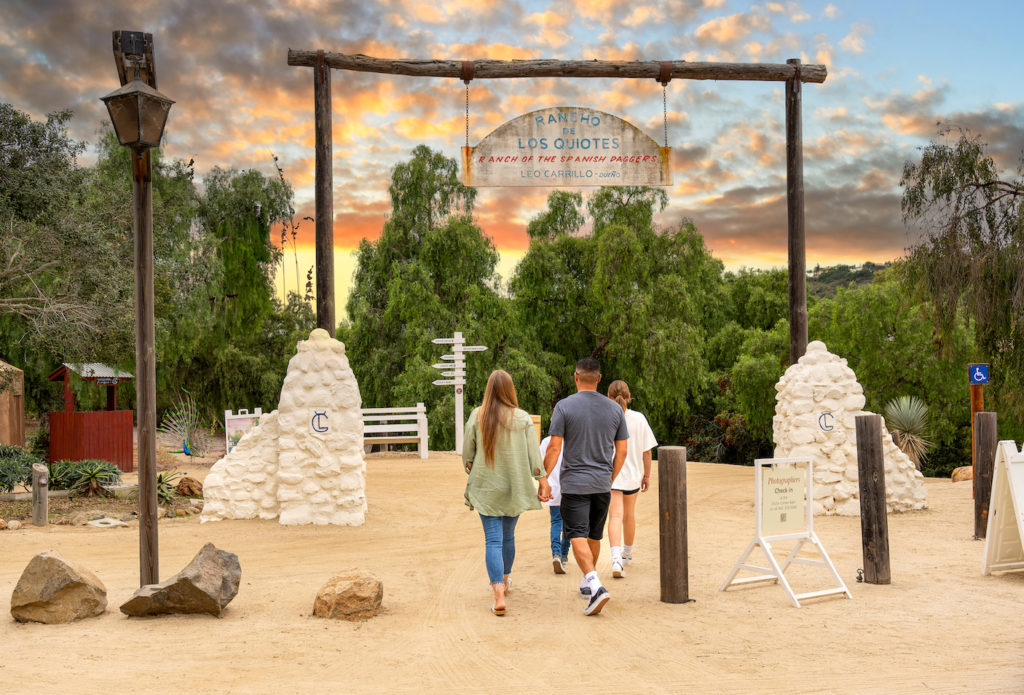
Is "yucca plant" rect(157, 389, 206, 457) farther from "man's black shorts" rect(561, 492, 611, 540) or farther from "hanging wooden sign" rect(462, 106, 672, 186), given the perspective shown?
"man's black shorts" rect(561, 492, 611, 540)

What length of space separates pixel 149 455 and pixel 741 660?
4408 mm

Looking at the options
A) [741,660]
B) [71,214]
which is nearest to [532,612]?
[741,660]

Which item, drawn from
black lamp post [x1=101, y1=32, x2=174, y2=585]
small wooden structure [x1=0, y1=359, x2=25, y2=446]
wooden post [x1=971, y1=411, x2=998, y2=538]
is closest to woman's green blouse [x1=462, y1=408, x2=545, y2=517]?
black lamp post [x1=101, y1=32, x2=174, y2=585]

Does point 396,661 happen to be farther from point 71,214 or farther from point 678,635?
point 71,214

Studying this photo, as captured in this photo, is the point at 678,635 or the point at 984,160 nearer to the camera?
the point at 678,635

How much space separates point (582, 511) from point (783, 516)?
5.59 feet

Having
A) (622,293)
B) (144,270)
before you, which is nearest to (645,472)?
(144,270)

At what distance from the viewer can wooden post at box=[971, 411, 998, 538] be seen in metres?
9.35

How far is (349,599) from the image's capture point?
6.34 meters

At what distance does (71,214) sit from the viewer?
52.6 ft

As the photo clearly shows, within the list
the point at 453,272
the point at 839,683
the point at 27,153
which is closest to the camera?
the point at 839,683

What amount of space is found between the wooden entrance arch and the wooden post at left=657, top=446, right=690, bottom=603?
552 cm

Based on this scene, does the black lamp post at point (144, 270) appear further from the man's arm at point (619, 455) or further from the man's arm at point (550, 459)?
the man's arm at point (619, 455)

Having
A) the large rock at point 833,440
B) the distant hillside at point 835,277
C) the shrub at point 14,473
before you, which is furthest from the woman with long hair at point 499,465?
the distant hillside at point 835,277
